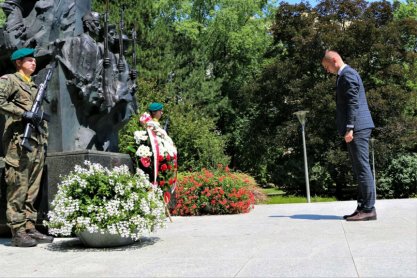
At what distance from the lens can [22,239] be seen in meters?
5.66

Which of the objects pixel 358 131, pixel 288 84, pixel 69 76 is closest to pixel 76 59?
pixel 69 76

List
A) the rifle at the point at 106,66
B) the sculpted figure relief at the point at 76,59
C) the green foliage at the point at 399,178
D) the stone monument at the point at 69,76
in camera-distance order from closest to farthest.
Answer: the stone monument at the point at 69,76 → the sculpted figure relief at the point at 76,59 → the rifle at the point at 106,66 → the green foliage at the point at 399,178

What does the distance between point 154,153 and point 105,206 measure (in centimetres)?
300

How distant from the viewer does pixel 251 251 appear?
462 cm

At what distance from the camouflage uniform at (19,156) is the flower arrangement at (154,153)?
232cm

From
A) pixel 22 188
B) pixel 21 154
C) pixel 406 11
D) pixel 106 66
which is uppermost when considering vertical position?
pixel 406 11

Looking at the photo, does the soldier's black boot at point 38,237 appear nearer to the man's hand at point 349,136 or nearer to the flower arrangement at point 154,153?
the flower arrangement at point 154,153

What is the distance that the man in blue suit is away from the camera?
6.48 meters

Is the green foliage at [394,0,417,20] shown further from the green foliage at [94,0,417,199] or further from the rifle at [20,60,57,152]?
the rifle at [20,60,57,152]

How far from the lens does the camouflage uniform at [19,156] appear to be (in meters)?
5.67

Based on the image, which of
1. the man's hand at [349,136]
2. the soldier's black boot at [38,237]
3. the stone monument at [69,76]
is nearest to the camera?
the soldier's black boot at [38,237]

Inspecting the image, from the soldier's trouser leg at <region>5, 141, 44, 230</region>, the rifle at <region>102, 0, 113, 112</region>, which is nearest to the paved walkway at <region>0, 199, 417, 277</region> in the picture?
the soldier's trouser leg at <region>5, 141, 44, 230</region>

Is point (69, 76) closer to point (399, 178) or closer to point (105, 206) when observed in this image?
point (105, 206)

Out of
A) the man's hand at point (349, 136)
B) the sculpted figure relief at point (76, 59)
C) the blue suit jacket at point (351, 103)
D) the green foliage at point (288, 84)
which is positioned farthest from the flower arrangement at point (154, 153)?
the green foliage at point (288, 84)
